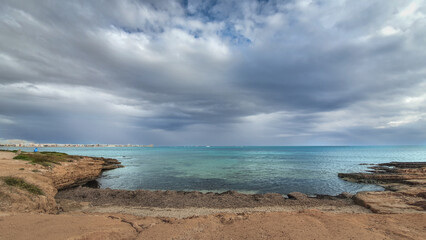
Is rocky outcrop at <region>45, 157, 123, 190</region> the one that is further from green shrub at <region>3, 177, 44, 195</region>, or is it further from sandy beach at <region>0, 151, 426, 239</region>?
green shrub at <region>3, 177, 44, 195</region>

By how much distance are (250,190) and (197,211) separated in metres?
11.7

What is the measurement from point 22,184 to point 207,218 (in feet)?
48.2

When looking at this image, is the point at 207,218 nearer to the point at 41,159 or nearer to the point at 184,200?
the point at 184,200

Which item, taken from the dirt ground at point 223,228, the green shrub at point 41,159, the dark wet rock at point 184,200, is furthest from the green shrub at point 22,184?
the green shrub at point 41,159

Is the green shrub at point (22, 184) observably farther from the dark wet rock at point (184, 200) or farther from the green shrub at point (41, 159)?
the green shrub at point (41, 159)

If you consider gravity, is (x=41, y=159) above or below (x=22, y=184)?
above

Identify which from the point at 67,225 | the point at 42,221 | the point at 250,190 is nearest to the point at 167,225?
the point at 67,225

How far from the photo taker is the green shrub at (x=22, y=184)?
1405cm

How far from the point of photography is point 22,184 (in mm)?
14508

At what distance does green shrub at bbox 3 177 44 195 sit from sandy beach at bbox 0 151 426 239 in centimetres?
33

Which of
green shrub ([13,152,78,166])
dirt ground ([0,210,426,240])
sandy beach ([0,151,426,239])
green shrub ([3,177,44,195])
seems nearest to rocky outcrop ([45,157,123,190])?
green shrub ([13,152,78,166])

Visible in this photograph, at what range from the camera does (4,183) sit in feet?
44.3

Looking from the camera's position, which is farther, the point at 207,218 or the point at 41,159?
the point at 41,159

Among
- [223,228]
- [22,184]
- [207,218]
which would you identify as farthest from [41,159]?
[223,228]
